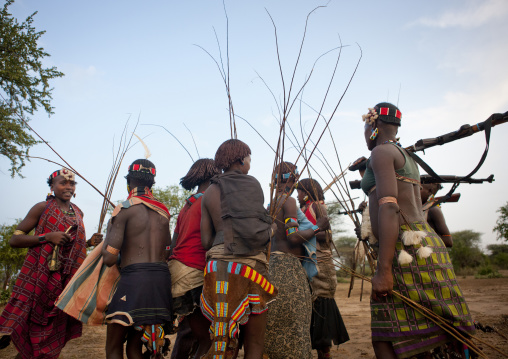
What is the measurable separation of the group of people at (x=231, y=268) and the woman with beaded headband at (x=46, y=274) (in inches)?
0.5

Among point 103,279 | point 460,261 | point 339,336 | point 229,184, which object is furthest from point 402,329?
point 460,261

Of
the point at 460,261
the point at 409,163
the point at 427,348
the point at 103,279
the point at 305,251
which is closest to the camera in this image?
the point at 427,348

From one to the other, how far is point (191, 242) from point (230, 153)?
878 mm

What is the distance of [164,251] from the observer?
3066mm

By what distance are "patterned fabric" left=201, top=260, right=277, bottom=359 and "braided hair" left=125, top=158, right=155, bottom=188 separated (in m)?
1.22

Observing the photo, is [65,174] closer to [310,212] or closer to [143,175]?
[143,175]

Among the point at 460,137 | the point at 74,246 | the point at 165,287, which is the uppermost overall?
the point at 460,137

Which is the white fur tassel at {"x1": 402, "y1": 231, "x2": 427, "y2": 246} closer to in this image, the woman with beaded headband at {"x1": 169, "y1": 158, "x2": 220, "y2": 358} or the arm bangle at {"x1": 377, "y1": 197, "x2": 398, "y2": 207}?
the arm bangle at {"x1": 377, "y1": 197, "x2": 398, "y2": 207}

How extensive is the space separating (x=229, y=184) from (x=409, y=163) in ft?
4.29

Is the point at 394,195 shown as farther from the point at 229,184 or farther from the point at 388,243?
the point at 229,184


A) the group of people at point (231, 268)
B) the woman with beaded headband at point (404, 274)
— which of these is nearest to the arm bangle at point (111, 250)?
the group of people at point (231, 268)

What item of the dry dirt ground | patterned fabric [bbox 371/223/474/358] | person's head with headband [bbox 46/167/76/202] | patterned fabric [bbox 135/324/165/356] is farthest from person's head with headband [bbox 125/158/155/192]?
the dry dirt ground

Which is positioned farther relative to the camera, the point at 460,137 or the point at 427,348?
the point at 460,137

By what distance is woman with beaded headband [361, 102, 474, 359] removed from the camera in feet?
7.07
